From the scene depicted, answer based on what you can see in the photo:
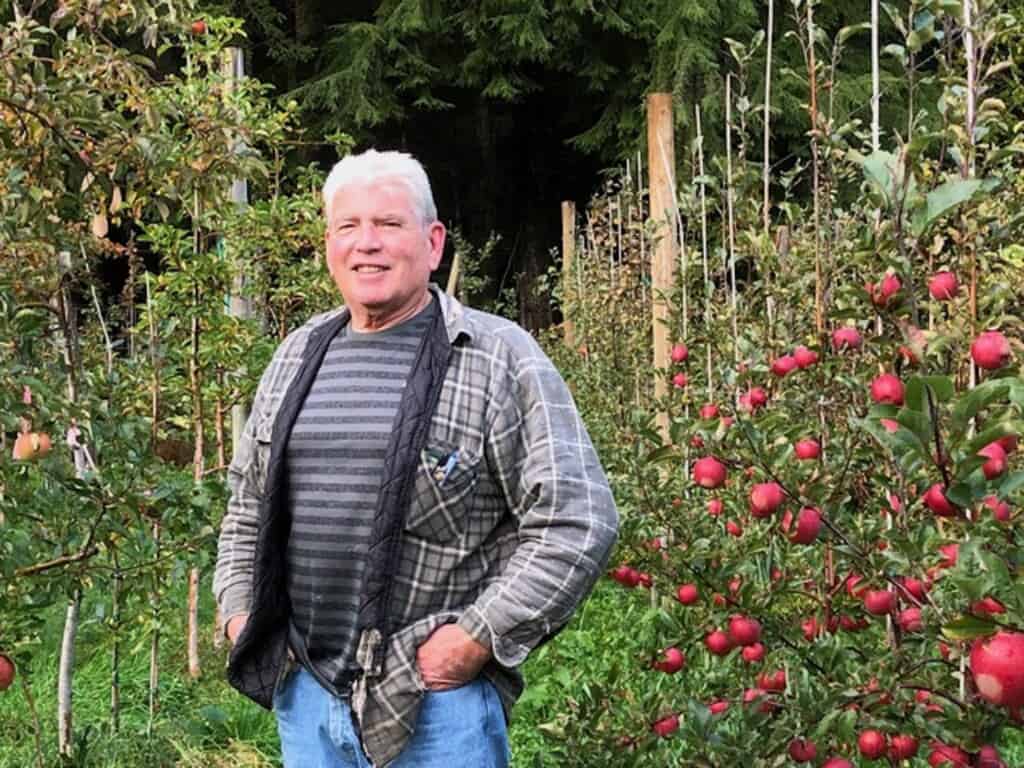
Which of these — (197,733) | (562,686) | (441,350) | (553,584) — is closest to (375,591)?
(553,584)

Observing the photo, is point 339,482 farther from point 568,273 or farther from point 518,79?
point 518,79

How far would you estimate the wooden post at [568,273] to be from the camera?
8047 millimetres

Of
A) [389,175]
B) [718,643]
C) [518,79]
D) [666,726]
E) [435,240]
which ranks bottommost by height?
[666,726]

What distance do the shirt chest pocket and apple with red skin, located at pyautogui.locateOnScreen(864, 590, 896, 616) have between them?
27.8 inches

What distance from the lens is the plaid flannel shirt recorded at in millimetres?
1675

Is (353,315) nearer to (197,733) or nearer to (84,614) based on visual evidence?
(197,733)

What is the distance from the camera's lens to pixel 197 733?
3.20 metres

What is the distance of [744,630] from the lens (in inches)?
76.6

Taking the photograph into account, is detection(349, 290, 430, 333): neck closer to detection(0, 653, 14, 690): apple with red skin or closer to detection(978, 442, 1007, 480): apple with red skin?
detection(0, 653, 14, 690): apple with red skin

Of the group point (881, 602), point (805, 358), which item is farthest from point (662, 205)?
point (881, 602)

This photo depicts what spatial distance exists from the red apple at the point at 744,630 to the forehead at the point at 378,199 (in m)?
0.87

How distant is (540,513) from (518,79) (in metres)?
10.5

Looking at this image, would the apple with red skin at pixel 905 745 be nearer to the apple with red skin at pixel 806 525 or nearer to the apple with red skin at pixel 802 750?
the apple with red skin at pixel 802 750

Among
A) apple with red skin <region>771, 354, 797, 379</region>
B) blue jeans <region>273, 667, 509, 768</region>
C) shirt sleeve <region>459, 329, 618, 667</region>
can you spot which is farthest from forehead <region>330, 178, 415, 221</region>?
apple with red skin <region>771, 354, 797, 379</region>
